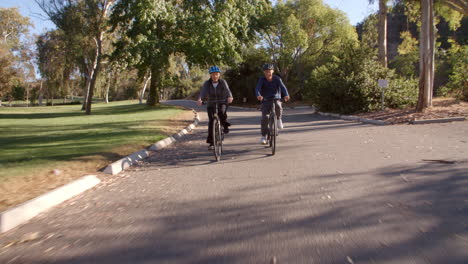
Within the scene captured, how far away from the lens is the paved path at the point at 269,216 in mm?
2959

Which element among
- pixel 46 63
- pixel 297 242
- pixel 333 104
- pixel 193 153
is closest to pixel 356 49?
pixel 333 104

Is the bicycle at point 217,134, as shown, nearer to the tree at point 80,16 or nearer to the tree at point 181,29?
the tree at point 181,29

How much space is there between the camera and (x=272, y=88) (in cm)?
850

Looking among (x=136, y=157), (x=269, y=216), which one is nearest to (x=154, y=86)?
(x=136, y=157)

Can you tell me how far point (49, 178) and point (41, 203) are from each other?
162cm

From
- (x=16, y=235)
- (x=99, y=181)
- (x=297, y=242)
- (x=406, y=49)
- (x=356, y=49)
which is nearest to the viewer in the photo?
(x=297, y=242)

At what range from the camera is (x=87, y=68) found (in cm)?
4059

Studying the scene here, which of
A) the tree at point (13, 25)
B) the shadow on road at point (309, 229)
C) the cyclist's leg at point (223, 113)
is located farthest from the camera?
the tree at point (13, 25)

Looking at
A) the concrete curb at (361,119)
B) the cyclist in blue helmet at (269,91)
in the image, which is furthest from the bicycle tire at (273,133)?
the concrete curb at (361,119)

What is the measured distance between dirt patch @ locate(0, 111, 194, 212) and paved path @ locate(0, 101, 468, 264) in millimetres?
590

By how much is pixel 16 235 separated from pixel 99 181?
2.53 meters

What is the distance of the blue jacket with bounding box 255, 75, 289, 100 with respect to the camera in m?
8.45

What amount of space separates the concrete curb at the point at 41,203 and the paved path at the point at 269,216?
0.52 feet

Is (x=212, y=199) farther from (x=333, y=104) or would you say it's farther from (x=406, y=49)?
(x=406, y=49)
